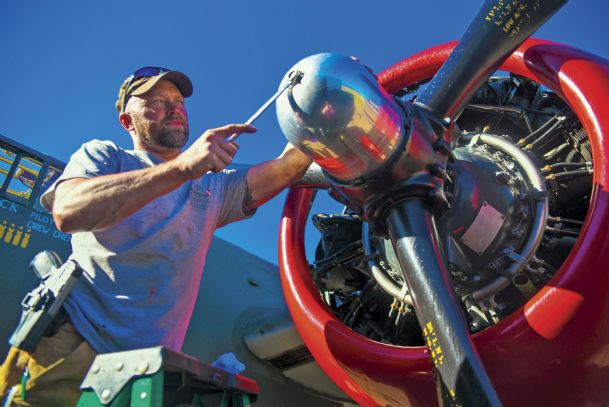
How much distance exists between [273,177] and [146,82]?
0.70 meters

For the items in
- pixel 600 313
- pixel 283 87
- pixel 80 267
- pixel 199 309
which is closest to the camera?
pixel 283 87

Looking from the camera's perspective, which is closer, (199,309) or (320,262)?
(320,262)

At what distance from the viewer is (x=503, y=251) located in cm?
256

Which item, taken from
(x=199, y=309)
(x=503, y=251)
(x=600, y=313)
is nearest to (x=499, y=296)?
(x=503, y=251)

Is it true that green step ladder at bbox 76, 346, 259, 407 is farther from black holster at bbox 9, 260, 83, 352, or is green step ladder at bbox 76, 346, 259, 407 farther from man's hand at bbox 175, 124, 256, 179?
man's hand at bbox 175, 124, 256, 179

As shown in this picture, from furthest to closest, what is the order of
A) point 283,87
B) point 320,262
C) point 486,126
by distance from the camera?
point 320,262 < point 486,126 < point 283,87

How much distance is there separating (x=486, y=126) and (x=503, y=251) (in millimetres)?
855

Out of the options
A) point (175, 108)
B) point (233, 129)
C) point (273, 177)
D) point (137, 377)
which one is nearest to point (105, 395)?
point (137, 377)

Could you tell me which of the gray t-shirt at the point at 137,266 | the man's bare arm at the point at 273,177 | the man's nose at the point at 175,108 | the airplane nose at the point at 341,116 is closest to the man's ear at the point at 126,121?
the man's nose at the point at 175,108

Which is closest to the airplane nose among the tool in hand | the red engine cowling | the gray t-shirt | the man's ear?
the tool in hand

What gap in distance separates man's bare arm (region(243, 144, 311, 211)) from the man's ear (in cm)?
60

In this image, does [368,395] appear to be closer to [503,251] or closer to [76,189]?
[503,251]

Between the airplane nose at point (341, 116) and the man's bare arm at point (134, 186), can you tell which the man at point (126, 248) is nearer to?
the man's bare arm at point (134, 186)

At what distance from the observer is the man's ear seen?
2525 mm
